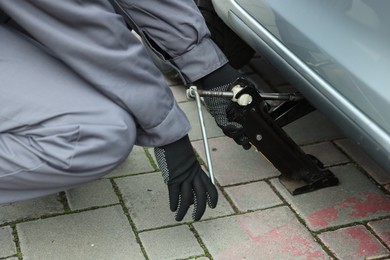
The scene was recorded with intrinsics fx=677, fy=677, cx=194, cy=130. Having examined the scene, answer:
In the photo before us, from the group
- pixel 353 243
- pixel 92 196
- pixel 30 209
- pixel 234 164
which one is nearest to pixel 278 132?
pixel 234 164

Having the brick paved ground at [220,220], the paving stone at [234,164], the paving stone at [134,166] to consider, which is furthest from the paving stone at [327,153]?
the paving stone at [134,166]

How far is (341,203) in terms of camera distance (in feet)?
8.36

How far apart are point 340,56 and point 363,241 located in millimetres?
705

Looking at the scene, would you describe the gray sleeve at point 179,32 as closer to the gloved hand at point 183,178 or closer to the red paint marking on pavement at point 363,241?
the gloved hand at point 183,178

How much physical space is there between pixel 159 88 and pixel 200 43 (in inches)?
12.1

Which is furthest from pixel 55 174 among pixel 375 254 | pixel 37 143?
pixel 375 254

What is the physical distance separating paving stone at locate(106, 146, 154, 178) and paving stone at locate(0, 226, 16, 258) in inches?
19.0

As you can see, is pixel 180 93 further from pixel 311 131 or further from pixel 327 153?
pixel 327 153

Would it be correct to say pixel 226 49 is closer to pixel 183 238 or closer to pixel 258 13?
pixel 258 13

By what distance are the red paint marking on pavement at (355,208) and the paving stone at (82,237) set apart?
0.67 meters

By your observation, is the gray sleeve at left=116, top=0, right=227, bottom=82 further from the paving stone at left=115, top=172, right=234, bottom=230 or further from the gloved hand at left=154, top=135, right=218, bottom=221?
the paving stone at left=115, top=172, right=234, bottom=230

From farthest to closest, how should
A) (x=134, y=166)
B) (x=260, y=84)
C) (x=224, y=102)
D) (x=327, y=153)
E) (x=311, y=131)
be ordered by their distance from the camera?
(x=260, y=84)
(x=311, y=131)
(x=327, y=153)
(x=134, y=166)
(x=224, y=102)

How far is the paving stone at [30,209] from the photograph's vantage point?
2.41m

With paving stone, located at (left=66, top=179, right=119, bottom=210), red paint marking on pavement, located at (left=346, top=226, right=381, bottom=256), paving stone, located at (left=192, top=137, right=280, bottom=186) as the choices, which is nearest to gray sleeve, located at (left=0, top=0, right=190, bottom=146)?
paving stone, located at (left=66, top=179, right=119, bottom=210)
